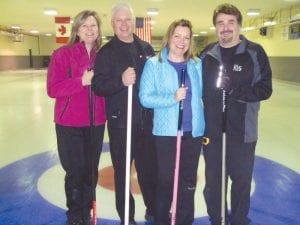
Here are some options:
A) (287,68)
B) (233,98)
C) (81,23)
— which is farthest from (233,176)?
(287,68)

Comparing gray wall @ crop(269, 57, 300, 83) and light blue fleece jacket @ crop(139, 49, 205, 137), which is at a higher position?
light blue fleece jacket @ crop(139, 49, 205, 137)

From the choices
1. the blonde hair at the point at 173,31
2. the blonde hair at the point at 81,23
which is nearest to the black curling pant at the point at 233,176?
the blonde hair at the point at 173,31

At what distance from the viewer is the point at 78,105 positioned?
8.68ft

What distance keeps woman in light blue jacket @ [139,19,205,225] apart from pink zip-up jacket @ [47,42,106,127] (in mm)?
516

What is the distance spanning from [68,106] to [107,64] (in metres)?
0.46

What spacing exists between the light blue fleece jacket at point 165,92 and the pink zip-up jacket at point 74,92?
20.2 inches

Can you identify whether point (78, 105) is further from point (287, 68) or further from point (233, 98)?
point (287, 68)

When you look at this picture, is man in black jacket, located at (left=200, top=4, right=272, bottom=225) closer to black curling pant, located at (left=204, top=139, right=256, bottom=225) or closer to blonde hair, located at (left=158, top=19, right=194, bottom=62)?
black curling pant, located at (left=204, top=139, right=256, bottom=225)

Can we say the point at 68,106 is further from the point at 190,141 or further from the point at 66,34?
the point at 66,34

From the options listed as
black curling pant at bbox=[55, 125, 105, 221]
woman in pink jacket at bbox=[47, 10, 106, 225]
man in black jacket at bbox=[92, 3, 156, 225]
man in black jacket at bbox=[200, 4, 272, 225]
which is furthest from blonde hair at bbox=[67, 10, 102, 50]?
man in black jacket at bbox=[200, 4, 272, 225]

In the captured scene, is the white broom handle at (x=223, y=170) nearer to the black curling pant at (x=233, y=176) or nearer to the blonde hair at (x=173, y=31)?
the black curling pant at (x=233, y=176)

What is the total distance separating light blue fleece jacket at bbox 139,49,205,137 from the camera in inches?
91.2

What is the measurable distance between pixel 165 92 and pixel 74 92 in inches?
27.0

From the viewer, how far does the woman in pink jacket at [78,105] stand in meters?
2.57
